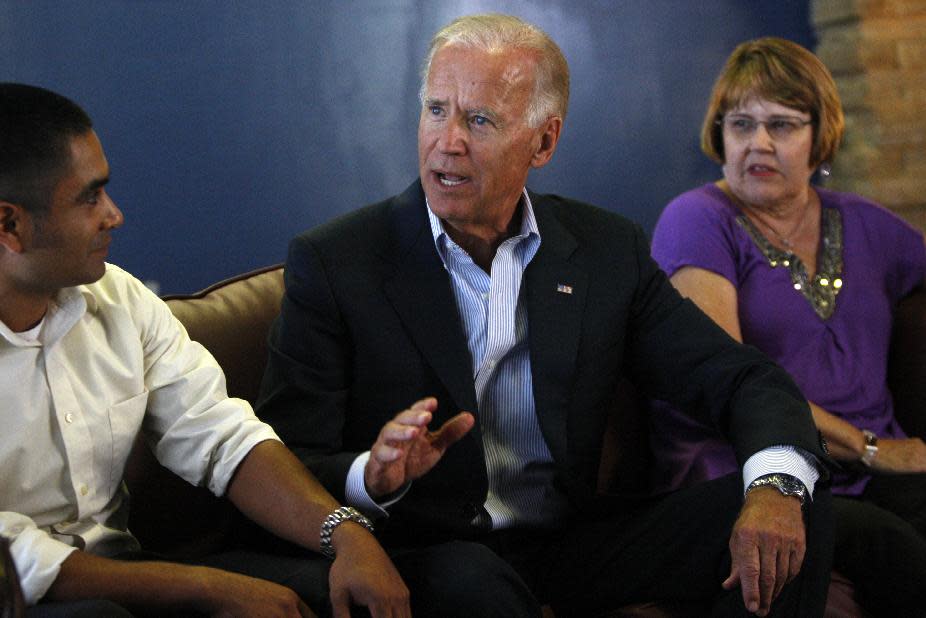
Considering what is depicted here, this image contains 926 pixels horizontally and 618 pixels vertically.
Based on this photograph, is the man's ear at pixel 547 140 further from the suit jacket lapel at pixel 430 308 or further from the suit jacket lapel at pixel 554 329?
the suit jacket lapel at pixel 430 308

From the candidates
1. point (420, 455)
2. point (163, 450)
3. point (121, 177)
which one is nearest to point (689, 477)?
point (420, 455)

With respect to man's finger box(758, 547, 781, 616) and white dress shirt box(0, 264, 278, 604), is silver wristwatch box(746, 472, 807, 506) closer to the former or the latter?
man's finger box(758, 547, 781, 616)

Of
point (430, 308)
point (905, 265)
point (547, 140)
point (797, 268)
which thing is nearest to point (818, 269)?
point (797, 268)

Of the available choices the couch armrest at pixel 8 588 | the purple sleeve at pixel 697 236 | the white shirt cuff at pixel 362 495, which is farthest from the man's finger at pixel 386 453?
the purple sleeve at pixel 697 236

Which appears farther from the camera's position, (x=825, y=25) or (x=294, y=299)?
(x=825, y=25)

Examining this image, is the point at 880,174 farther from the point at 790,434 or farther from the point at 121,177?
the point at 121,177

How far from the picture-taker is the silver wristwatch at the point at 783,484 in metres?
1.84

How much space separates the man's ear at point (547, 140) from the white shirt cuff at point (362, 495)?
65cm

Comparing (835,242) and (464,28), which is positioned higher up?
(464,28)

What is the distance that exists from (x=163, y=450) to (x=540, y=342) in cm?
62

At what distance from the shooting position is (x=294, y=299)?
1982mm

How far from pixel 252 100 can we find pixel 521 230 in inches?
30.7

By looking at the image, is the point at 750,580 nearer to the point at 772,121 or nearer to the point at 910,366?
the point at 910,366

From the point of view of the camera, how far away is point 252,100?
2629mm
